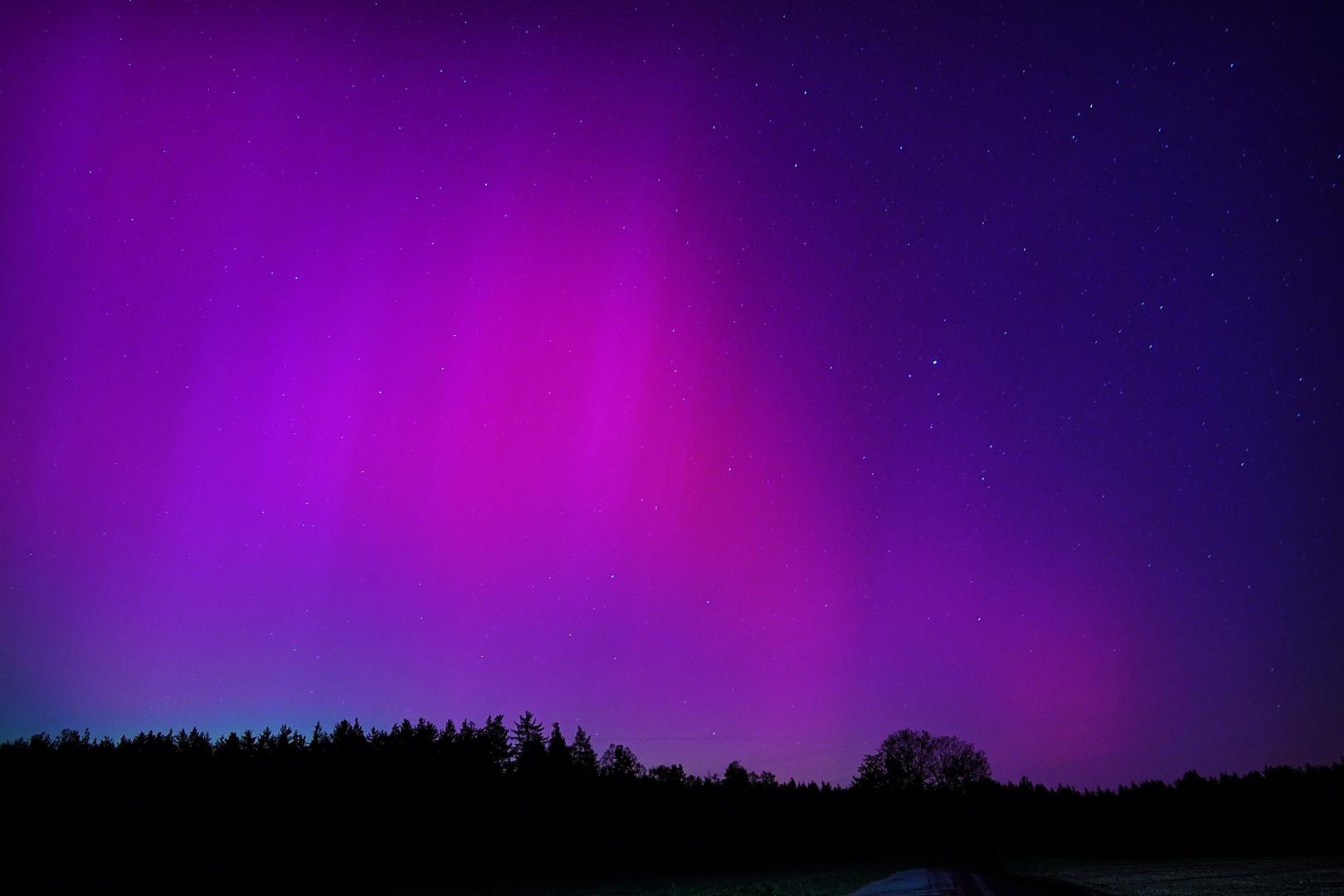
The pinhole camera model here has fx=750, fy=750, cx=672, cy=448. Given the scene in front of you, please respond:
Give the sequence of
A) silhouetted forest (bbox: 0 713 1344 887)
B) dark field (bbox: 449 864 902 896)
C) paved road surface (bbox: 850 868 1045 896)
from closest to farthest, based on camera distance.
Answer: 1. paved road surface (bbox: 850 868 1045 896)
2. dark field (bbox: 449 864 902 896)
3. silhouetted forest (bbox: 0 713 1344 887)

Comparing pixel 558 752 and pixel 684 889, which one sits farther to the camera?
pixel 558 752

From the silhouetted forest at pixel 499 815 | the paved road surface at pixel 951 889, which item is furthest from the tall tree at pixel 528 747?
the paved road surface at pixel 951 889

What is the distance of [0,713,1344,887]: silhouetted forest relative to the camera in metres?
53.6

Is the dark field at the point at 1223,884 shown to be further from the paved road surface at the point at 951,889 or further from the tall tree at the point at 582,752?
the tall tree at the point at 582,752

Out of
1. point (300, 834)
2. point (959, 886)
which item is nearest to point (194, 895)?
point (300, 834)

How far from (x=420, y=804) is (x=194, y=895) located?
20175mm

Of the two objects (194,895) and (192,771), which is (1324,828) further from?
(192,771)

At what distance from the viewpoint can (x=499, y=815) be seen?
65688mm

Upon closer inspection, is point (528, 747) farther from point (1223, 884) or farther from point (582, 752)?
point (1223, 884)

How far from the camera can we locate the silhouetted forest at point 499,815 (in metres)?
53.6

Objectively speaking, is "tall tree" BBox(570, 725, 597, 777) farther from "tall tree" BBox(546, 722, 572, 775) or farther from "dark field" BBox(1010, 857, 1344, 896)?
"dark field" BBox(1010, 857, 1344, 896)

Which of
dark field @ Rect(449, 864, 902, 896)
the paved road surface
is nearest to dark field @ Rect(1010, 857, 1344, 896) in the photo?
the paved road surface

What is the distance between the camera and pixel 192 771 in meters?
58.5

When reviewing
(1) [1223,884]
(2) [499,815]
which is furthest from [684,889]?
(2) [499,815]
